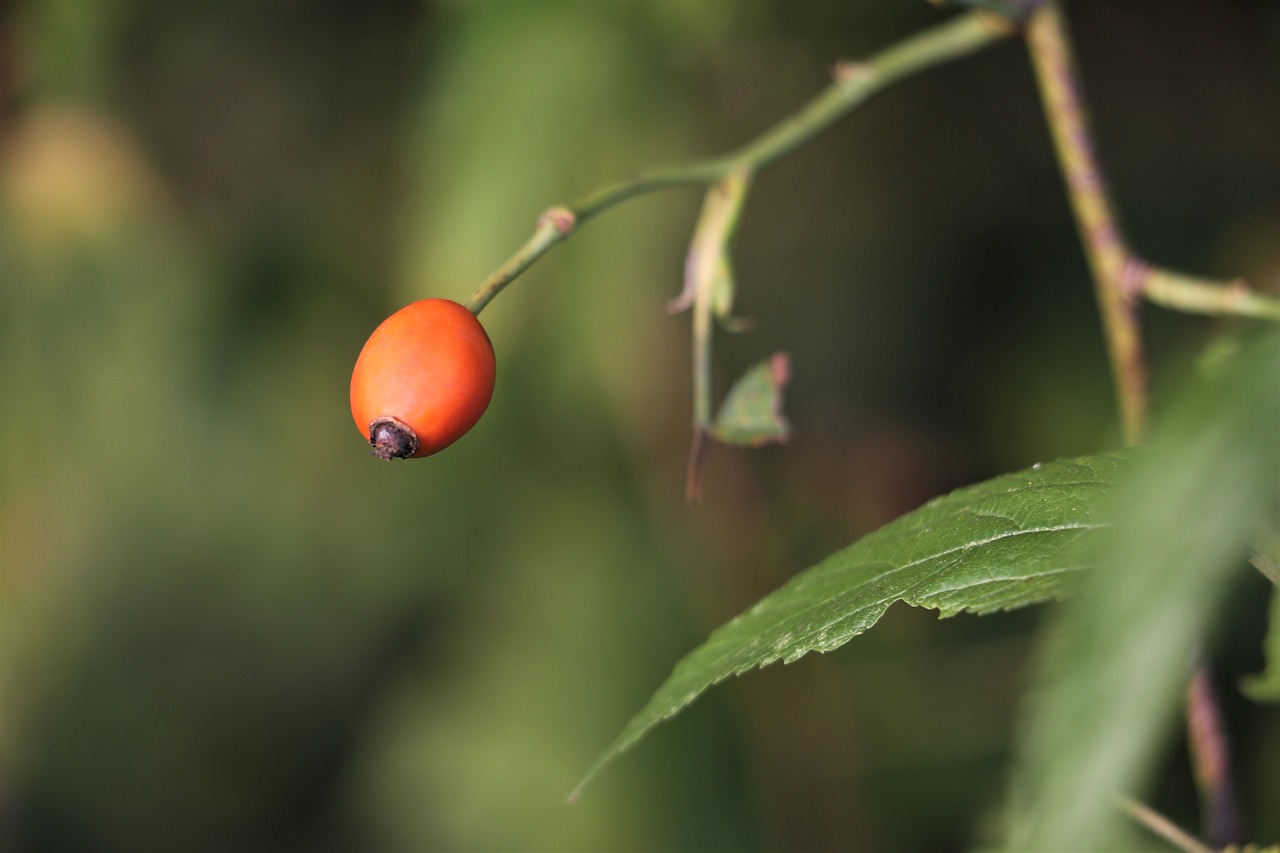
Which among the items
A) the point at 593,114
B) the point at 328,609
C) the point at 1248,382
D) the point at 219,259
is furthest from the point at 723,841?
the point at 1248,382

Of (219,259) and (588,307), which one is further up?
(219,259)

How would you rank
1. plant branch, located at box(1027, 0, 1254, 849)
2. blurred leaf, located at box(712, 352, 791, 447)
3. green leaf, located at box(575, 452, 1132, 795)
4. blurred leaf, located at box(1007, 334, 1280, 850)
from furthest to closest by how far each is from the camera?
plant branch, located at box(1027, 0, 1254, 849), blurred leaf, located at box(712, 352, 791, 447), green leaf, located at box(575, 452, 1132, 795), blurred leaf, located at box(1007, 334, 1280, 850)

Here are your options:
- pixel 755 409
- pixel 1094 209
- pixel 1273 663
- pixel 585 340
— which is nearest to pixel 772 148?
pixel 755 409

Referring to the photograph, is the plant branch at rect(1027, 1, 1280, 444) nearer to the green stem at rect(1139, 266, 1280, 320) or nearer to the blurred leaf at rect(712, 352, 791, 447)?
the green stem at rect(1139, 266, 1280, 320)

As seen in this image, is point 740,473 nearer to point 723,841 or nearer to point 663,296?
point 663,296

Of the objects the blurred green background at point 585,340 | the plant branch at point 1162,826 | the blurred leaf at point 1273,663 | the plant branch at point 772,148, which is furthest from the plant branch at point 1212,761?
the blurred green background at point 585,340

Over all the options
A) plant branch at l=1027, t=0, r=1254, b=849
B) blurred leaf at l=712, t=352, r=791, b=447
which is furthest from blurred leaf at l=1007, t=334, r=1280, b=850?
plant branch at l=1027, t=0, r=1254, b=849
